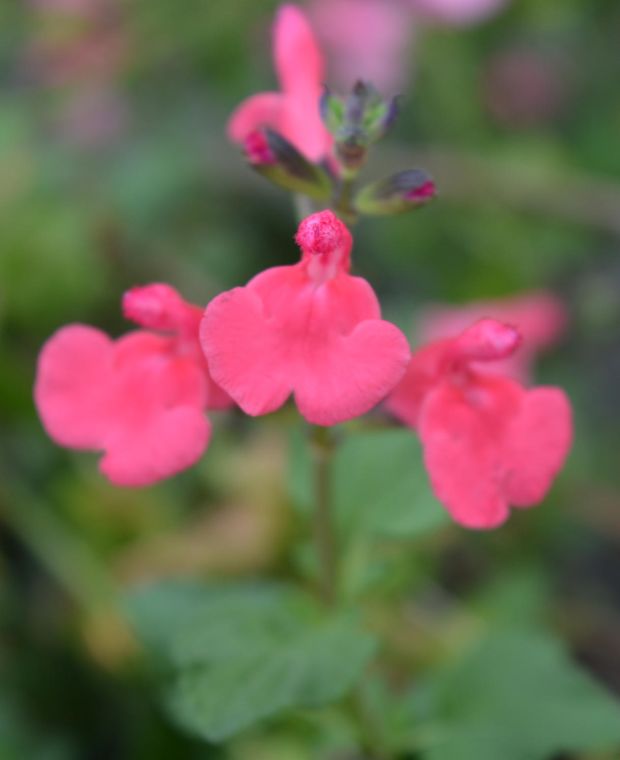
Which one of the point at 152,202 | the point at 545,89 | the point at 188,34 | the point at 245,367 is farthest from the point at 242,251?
the point at 245,367

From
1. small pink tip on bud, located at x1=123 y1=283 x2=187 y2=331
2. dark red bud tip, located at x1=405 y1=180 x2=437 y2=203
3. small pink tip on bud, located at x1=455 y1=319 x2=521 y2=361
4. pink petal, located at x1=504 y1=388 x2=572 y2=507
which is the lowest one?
pink petal, located at x1=504 y1=388 x2=572 y2=507

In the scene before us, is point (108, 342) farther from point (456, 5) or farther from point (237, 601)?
point (456, 5)

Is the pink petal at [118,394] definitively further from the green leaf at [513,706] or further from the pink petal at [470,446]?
the green leaf at [513,706]

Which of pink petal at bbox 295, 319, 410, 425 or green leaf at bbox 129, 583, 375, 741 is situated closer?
pink petal at bbox 295, 319, 410, 425

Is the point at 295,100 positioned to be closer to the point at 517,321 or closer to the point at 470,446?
the point at 470,446

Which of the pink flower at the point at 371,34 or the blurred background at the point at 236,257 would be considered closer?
the blurred background at the point at 236,257

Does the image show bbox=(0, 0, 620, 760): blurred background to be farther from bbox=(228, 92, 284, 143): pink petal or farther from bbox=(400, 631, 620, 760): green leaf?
bbox=(228, 92, 284, 143): pink petal

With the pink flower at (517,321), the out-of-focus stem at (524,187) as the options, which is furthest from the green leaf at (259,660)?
the out-of-focus stem at (524,187)

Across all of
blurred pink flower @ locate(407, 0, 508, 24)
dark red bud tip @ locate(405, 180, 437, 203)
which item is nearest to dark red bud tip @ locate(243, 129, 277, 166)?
dark red bud tip @ locate(405, 180, 437, 203)
